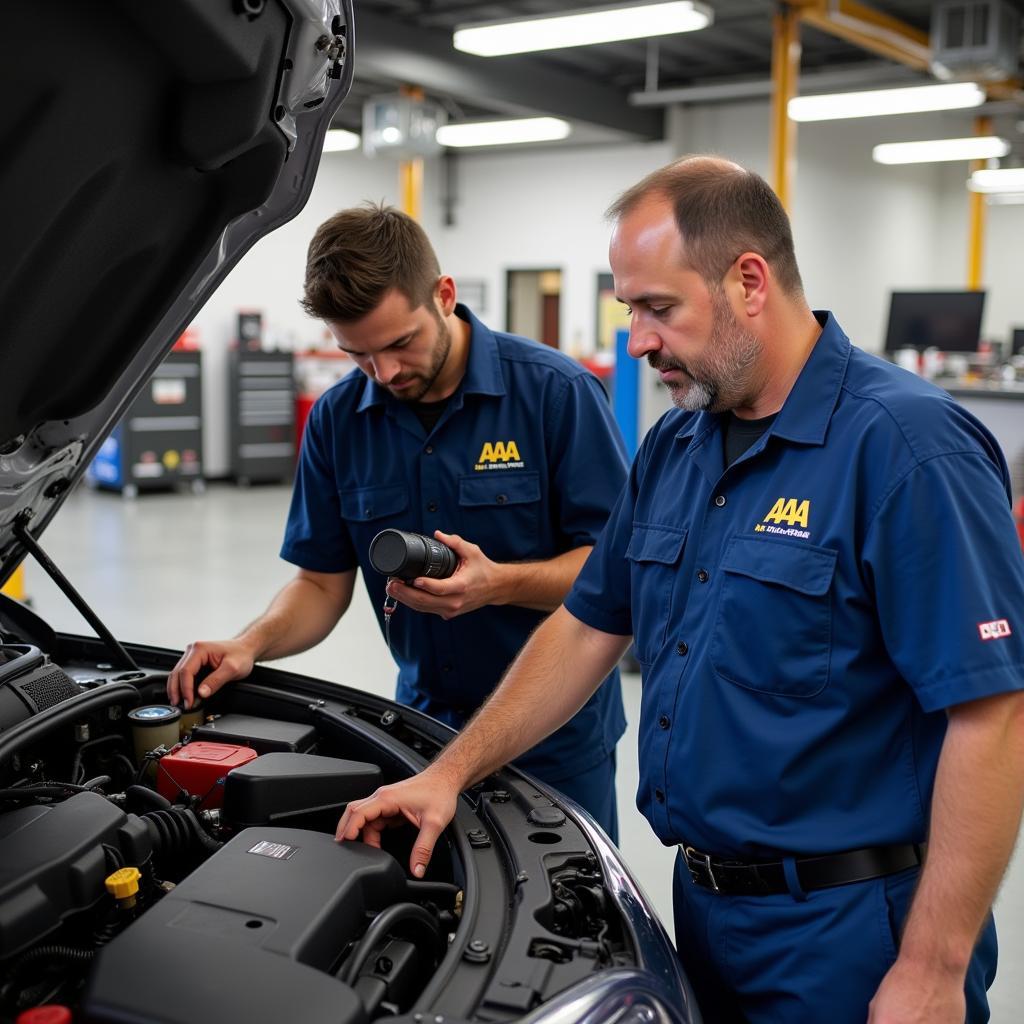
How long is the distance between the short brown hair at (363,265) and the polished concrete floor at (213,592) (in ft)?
5.33

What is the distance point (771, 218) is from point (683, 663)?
1.80 ft

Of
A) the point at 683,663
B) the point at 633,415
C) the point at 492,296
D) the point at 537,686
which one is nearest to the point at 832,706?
the point at 683,663

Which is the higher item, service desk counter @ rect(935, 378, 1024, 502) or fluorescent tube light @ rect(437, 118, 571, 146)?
fluorescent tube light @ rect(437, 118, 571, 146)

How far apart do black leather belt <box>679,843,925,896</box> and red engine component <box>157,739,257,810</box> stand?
0.68m

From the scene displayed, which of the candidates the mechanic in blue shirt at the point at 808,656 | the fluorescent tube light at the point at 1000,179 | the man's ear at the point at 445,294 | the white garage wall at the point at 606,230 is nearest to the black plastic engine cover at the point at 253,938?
the mechanic in blue shirt at the point at 808,656

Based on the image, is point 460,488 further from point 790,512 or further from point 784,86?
point 784,86

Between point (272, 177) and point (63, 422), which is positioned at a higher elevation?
point (272, 177)

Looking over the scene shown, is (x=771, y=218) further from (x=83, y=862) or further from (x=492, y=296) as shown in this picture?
(x=492, y=296)

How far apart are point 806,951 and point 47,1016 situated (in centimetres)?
79

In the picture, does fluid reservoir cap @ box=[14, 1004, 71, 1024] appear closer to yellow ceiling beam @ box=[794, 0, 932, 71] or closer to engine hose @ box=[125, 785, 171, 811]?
engine hose @ box=[125, 785, 171, 811]

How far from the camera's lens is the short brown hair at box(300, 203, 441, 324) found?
70.3 inches

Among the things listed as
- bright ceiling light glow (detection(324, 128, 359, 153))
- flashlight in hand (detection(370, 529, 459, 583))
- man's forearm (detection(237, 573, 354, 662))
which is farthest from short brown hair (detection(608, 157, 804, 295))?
bright ceiling light glow (detection(324, 128, 359, 153))

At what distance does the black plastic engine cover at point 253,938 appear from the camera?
0.99 meters

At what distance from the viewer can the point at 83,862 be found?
1166 millimetres
